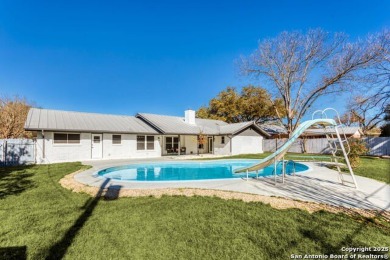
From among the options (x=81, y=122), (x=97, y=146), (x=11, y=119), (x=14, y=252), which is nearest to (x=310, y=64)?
(x=97, y=146)

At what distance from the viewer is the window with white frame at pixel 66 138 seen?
15.2 m

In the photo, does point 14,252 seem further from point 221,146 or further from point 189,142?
point 221,146

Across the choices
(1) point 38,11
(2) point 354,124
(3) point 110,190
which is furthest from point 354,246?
(2) point 354,124

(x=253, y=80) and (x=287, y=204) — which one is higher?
(x=253, y=80)

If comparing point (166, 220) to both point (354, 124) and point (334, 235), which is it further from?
point (354, 124)

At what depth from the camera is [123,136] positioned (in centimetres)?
1838

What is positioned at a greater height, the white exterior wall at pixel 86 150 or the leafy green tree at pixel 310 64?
the leafy green tree at pixel 310 64

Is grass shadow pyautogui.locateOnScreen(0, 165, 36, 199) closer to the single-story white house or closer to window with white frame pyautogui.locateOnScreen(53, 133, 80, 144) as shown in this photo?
the single-story white house

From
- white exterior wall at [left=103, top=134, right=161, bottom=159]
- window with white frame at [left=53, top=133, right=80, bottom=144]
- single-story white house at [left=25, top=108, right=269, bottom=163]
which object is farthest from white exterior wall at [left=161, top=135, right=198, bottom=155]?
window with white frame at [left=53, top=133, right=80, bottom=144]

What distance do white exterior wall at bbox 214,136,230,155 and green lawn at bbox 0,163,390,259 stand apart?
18.4 meters

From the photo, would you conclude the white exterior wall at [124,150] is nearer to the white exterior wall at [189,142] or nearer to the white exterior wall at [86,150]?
the white exterior wall at [86,150]

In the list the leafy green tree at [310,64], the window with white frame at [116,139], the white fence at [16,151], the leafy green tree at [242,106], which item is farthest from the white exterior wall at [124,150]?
the leafy green tree at [242,106]

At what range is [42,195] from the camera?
6434 millimetres

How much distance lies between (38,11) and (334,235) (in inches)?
941
